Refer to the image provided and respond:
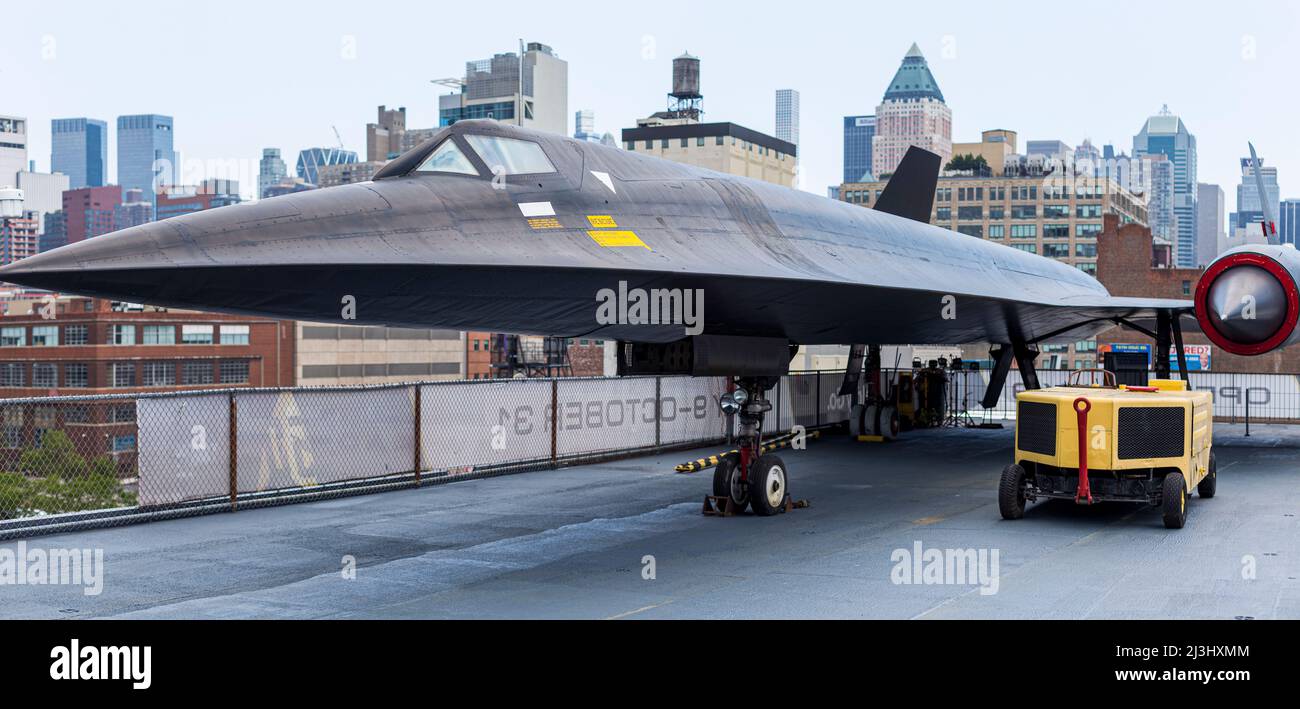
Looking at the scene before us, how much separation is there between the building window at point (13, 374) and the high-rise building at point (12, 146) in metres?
43.5

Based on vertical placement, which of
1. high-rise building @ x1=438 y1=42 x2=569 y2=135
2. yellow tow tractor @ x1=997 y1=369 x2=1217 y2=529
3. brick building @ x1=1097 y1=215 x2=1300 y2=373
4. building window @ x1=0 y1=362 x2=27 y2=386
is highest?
high-rise building @ x1=438 y1=42 x2=569 y2=135

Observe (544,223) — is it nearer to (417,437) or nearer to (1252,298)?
(417,437)

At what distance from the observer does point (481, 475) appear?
18.5m

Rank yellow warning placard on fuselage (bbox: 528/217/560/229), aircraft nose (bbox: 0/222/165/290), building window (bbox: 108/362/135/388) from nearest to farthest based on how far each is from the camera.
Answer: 1. aircraft nose (bbox: 0/222/165/290)
2. yellow warning placard on fuselage (bbox: 528/217/560/229)
3. building window (bbox: 108/362/135/388)

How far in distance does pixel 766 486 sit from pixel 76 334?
8846 centimetres

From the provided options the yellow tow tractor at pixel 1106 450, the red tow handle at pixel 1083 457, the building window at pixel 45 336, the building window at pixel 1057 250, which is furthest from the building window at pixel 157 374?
the building window at pixel 1057 250

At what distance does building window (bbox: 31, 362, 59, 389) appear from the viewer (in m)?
90.7

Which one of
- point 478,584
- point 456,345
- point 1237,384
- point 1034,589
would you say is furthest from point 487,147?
point 456,345

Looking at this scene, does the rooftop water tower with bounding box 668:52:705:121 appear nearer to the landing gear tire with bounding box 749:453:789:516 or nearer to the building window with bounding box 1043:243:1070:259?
the building window with bounding box 1043:243:1070:259

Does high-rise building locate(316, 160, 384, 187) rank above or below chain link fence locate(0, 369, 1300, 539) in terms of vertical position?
above

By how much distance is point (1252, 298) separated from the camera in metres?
19.1

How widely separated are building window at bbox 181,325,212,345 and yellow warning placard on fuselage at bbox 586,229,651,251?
94145 millimetres

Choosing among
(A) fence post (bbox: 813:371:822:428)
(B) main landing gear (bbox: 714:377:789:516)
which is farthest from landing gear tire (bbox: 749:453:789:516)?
→ (A) fence post (bbox: 813:371:822:428)
